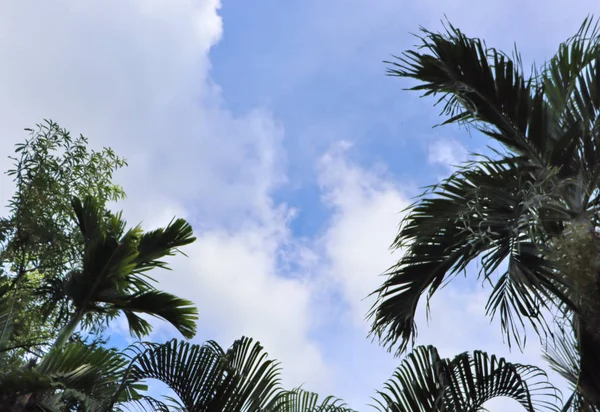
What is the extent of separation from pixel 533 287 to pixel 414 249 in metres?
0.85

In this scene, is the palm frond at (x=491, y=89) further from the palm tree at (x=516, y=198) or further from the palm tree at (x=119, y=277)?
the palm tree at (x=119, y=277)

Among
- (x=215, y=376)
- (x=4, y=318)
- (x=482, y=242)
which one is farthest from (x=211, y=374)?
(x=4, y=318)

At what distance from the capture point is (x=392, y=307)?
3.97m

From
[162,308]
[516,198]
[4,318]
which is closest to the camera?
[516,198]

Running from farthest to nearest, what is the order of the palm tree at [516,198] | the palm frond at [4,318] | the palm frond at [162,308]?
1. the palm frond at [162,308]
2. the palm frond at [4,318]
3. the palm tree at [516,198]

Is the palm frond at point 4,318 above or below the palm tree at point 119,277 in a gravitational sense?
below

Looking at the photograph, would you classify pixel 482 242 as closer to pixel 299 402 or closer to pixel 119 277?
pixel 299 402

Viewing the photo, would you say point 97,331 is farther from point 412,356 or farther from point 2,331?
point 412,356

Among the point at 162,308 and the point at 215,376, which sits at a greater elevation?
the point at 162,308

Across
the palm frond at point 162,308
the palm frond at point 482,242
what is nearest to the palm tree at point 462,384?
the palm frond at point 482,242

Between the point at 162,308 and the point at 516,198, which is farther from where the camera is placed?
the point at 162,308

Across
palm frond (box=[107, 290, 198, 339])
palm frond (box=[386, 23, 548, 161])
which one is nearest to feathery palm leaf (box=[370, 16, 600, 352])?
palm frond (box=[386, 23, 548, 161])

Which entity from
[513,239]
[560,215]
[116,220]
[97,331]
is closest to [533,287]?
[513,239]

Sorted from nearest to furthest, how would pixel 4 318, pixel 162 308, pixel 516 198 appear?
1. pixel 516 198
2. pixel 4 318
3. pixel 162 308
